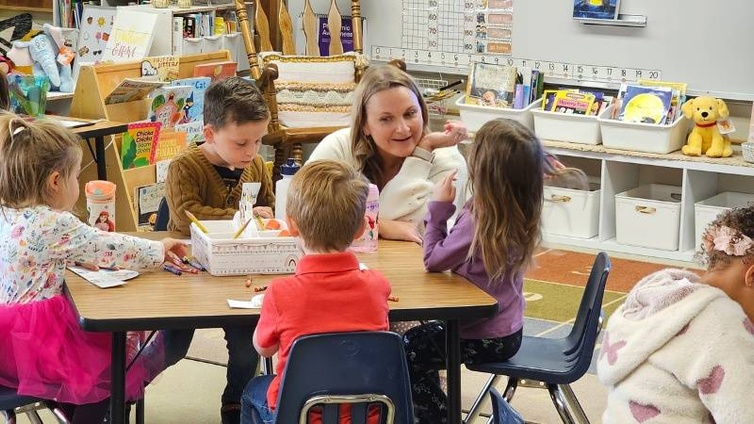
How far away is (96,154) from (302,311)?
2.71m

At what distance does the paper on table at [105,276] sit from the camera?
245 centimetres

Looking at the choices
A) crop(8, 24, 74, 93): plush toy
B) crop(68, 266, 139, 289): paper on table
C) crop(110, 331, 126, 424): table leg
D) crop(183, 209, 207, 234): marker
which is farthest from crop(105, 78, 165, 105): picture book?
crop(110, 331, 126, 424): table leg

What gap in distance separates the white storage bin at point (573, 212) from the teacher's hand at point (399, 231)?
2.49 meters

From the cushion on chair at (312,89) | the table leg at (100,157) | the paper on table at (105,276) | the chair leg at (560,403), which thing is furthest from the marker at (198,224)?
the cushion on chair at (312,89)

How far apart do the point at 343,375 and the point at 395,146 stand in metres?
1.03

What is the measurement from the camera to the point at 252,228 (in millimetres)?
2576

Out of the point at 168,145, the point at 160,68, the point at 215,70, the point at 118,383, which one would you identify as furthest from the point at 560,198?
the point at 118,383

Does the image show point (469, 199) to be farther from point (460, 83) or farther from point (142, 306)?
point (460, 83)

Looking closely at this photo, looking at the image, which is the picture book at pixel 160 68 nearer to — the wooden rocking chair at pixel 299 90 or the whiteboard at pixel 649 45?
the wooden rocking chair at pixel 299 90

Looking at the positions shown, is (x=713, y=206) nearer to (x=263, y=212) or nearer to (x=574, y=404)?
(x=574, y=404)

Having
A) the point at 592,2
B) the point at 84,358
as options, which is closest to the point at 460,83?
the point at 592,2

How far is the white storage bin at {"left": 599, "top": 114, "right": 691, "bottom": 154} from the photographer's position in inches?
201

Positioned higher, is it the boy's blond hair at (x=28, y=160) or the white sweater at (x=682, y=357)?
the boy's blond hair at (x=28, y=160)

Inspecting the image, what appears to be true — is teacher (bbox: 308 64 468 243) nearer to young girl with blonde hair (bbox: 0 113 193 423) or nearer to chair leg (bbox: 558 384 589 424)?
chair leg (bbox: 558 384 589 424)
